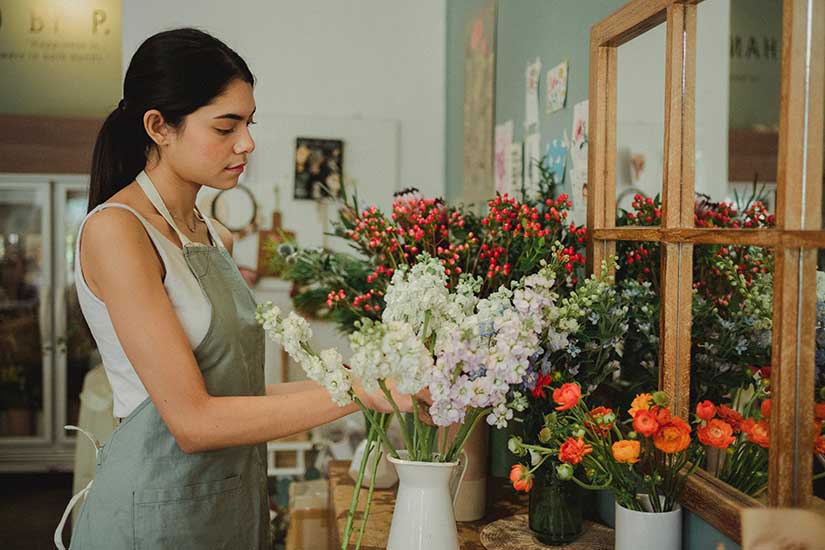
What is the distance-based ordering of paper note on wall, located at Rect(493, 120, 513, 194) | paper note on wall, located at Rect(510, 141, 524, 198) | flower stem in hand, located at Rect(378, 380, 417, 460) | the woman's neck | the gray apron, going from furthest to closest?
1. paper note on wall, located at Rect(493, 120, 513, 194)
2. paper note on wall, located at Rect(510, 141, 524, 198)
3. the woman's neck
4. the gray apron
5. flower stem in hand, located at Rect(378, 380, 417, 460)

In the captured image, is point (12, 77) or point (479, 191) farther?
point (12, 77)

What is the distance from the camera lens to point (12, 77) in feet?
17.1

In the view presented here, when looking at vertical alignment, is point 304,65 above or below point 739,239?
above

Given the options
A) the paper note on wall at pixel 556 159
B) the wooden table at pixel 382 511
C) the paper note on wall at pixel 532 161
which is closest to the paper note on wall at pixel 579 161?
the paper note on wall at pixel 556 159

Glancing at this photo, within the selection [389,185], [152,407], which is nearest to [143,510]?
[152,407]

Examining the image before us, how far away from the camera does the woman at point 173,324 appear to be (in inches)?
52.3

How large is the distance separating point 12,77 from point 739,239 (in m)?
5.08

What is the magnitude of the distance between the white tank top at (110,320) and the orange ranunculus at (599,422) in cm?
65

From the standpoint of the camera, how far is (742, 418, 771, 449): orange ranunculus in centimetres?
112

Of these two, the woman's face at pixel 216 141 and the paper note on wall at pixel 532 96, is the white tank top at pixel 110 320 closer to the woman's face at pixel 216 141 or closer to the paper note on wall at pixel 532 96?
the woman's face at pixel 216 141

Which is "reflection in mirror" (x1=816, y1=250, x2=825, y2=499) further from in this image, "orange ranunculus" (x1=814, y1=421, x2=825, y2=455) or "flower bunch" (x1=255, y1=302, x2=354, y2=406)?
"flower bunch" (x1=255, y1=302, x2=354, y2=406)

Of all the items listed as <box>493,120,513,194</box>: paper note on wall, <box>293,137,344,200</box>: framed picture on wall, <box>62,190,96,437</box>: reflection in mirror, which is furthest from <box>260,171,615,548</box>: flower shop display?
<box>62,190,96,437</box>: reflection in mirror

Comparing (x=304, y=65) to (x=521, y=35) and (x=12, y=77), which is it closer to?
(x=521, y=35)

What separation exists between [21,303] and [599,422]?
15.4ft
